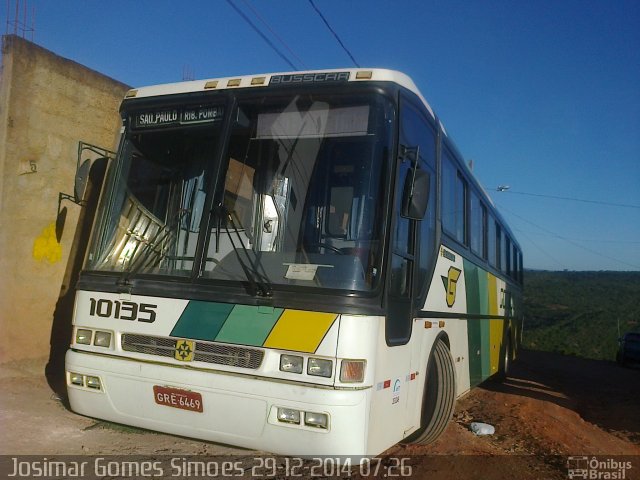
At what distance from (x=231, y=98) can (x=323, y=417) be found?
107 inches

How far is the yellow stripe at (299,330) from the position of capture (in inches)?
163

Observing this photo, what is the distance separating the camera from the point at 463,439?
→ 6.46 meters

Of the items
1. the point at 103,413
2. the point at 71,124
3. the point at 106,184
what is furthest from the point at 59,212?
the point at 103,413

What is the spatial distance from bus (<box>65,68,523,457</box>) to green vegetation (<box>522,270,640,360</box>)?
34499 mm

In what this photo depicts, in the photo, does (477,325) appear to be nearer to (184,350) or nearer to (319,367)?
(319,367)

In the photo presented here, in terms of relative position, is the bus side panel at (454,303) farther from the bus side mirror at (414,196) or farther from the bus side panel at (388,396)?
the bus side mirror at (414,196)

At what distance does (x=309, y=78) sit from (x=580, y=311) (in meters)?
67.8

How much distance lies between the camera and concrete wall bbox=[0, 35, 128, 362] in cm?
685

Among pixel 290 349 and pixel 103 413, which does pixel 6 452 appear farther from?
pixel 290 349

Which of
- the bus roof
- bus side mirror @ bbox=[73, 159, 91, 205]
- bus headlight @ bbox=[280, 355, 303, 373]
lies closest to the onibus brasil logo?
bus headlight @ bbox=[280, 355, 303, 373]

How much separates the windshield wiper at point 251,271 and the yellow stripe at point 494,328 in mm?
5648

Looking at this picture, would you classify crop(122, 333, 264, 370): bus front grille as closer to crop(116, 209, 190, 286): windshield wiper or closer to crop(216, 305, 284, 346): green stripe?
crop(216, 305, 284, 346): green stripe

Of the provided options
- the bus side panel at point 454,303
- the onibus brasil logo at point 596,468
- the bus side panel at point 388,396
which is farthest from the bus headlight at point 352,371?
the onibus brasil logo at point 596,468

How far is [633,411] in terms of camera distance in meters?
9.59
